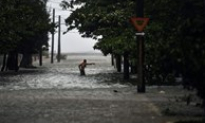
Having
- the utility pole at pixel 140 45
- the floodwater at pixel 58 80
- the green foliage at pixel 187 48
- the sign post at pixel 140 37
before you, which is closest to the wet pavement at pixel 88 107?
the sign post at pixel 140 37

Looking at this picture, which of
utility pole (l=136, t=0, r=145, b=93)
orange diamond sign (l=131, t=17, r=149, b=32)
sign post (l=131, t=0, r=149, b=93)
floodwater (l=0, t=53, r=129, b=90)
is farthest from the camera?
floodwater (l=0, t=53, r=129, b=90)

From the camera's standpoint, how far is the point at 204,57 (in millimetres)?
9305

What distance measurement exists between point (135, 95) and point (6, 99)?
15.3ft

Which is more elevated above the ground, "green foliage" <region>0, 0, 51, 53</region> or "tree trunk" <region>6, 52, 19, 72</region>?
"green foliage" <region>0, 0, 51, 53</region>

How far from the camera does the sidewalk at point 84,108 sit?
11728 mm

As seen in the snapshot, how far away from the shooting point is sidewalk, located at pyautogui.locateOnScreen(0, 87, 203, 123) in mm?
11728

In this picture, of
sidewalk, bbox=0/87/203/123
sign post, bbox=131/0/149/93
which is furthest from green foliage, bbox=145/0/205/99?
sign post, bbox=131/0/149/93

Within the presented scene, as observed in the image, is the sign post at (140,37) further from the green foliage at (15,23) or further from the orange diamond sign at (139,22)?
the green foliage at (15,23)

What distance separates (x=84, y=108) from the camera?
13859mm

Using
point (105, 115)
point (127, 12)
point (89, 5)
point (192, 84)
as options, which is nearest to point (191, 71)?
point (192, 84)

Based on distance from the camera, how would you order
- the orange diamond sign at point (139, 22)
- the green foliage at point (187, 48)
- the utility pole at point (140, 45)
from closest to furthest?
the green foliage at point (187, 48)
the orange diamond sign at point (139, 22)
the utility pole at point (140, 45)

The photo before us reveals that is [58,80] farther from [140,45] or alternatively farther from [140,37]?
[140,37]

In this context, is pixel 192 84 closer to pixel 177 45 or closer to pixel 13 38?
pixel 177 45

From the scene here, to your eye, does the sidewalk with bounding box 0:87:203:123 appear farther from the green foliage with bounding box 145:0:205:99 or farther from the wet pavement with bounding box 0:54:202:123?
the green foliage with bounding box 145:0:205:99
